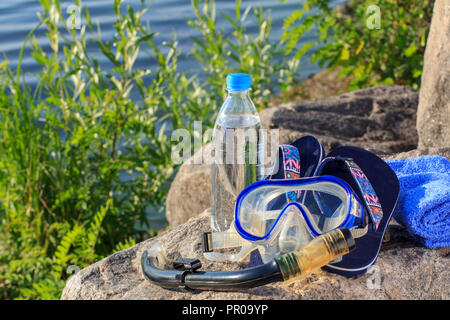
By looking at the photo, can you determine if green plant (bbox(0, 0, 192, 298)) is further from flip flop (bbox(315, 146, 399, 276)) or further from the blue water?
the blue water

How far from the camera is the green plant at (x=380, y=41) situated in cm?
430

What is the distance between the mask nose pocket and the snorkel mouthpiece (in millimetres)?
184

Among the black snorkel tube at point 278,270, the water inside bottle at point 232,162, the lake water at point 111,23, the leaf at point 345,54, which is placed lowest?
the black snorkel tube at point 278,270

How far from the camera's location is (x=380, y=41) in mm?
4426

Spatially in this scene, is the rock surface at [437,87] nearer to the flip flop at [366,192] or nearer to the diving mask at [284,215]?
the flip flop at [366,192]

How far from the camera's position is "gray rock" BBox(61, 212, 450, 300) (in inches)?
68.2

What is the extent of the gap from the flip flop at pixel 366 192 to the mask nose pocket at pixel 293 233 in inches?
5.0

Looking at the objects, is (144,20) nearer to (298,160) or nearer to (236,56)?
(236,56)

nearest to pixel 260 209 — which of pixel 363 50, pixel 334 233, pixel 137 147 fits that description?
pixel 334 233

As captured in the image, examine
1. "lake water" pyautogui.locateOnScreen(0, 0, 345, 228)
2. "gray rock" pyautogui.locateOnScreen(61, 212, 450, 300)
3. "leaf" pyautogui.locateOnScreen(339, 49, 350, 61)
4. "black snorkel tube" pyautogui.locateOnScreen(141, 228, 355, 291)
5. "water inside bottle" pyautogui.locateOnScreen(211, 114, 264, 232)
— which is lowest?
"gray rock" pyautogui.locateOnScreen(61, 212, 450, 300)

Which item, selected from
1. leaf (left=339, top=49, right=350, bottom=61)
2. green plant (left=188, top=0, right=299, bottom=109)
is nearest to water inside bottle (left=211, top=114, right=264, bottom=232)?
green plant (left=188, top=0, right=299, bottom=109)

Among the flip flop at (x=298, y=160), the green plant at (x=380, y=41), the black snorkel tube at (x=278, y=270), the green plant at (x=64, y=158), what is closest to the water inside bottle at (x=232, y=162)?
the flip flop at (x=298, y=160)

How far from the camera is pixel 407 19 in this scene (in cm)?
438

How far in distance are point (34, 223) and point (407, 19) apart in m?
3.34
